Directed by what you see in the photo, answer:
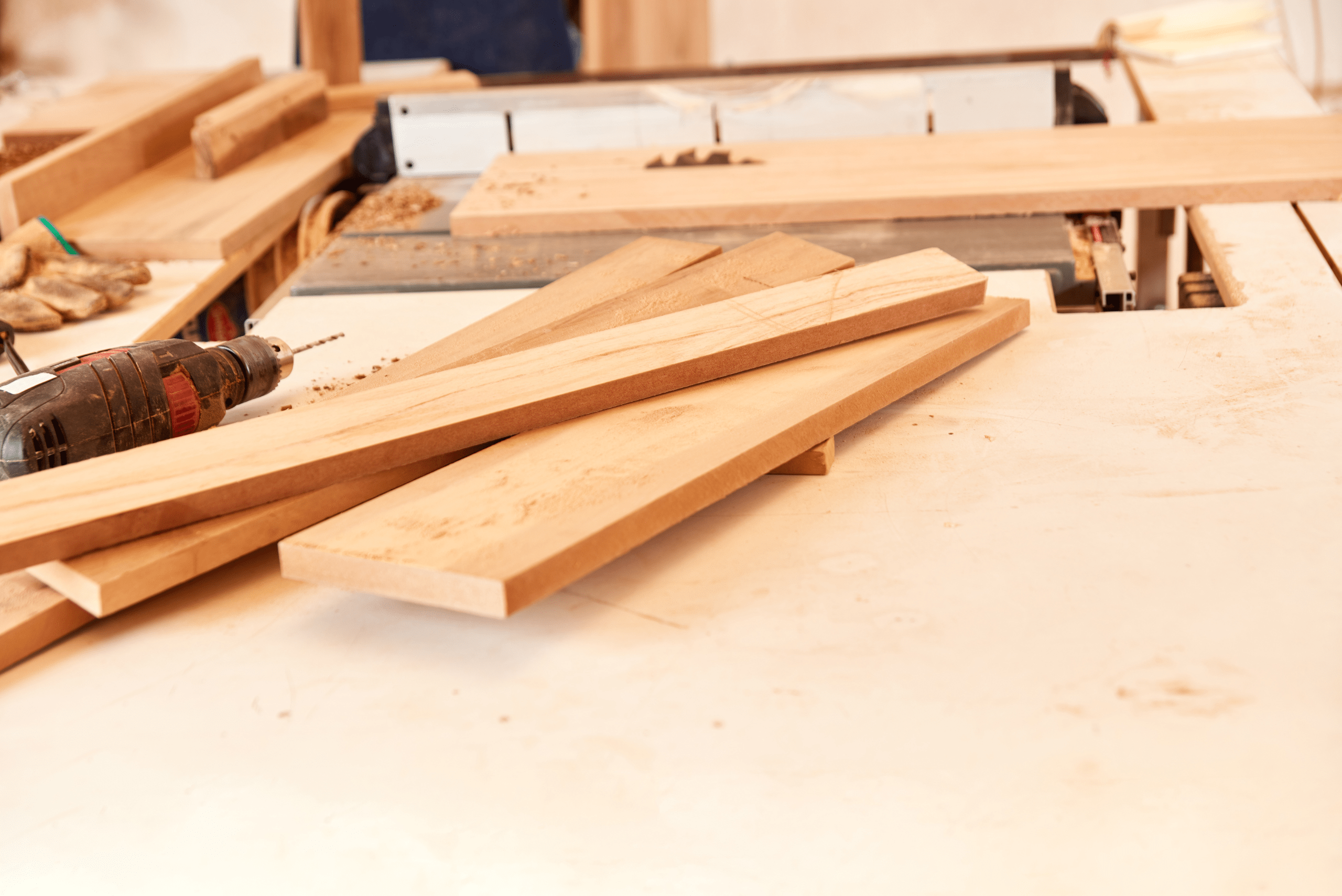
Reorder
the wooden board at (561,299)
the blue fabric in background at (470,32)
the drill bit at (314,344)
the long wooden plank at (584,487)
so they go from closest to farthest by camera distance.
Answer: the long wooden plank at (584,487) < the wooden board at (561,299) < the drill bit at (314,344) < the blue fabric in background at (470,32)

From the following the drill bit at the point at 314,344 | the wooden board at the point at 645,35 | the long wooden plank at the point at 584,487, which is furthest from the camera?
the wooden board at the point at 645,35

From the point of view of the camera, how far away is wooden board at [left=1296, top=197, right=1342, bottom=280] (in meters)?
1.56

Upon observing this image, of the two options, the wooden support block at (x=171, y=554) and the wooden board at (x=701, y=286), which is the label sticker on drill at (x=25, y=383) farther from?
the wooden board at (x=701, y=286)

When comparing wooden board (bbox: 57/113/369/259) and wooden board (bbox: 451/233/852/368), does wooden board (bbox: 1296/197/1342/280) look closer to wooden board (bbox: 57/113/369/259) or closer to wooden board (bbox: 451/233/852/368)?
wooden board (bbox: 451/233/852/368)

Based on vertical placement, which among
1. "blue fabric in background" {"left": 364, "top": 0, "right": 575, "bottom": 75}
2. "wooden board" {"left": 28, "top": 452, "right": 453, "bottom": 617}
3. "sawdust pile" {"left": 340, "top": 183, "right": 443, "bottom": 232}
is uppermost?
"blue fabric in background" {"left": 364, "top": 0, "right": 575, "bottom": 75}

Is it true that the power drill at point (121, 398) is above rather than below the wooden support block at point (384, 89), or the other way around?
below

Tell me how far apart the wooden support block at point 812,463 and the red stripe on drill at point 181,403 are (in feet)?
1.92

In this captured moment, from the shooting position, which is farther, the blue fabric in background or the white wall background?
the white wall background

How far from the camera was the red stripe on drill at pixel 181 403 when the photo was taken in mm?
1096

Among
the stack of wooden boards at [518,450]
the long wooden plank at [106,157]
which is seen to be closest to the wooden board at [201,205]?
the long wooden plank at [106,157]

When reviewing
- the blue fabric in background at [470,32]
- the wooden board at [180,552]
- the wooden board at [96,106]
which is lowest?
the wooden board at [180,552]

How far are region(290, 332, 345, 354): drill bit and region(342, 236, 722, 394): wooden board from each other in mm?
108

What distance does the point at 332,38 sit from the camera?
128 inches

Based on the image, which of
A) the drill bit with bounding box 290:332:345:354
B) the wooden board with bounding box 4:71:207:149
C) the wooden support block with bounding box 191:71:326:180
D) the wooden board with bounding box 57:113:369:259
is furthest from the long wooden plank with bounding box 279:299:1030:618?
the wooden board with bounding box 4:71:207:149
